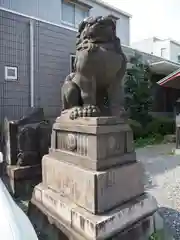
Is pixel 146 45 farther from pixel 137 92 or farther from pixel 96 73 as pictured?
pixel 96 73

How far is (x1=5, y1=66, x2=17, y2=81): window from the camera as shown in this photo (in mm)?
6317

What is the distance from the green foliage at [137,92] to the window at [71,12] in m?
3.08

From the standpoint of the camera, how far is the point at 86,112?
2.21m

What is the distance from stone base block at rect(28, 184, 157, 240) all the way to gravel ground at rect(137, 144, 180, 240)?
54 cm

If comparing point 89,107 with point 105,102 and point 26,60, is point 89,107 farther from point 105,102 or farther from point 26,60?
point 26,60

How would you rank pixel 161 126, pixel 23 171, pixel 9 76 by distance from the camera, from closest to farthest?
1. pixel 23 171
2. pixel 9 76
3. pixel 161 126

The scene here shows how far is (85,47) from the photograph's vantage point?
228 cm

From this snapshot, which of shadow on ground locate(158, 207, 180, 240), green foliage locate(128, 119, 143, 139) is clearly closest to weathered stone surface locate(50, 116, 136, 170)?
shadow on ground locate(158, 207, 180, 240)

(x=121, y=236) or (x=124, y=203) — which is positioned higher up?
(x=124, y=203)

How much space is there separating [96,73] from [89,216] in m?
1.44

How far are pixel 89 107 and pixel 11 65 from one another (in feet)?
16.5

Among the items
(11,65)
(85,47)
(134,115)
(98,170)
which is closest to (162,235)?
(98,170)

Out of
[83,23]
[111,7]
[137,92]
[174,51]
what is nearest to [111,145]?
[83,23]

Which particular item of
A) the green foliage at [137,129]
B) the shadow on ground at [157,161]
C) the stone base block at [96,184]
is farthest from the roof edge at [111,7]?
the stone base block at [96,184]
